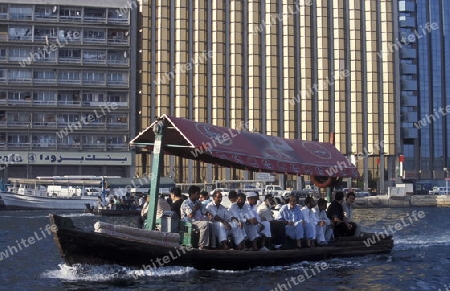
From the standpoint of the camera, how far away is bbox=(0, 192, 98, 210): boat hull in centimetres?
6100

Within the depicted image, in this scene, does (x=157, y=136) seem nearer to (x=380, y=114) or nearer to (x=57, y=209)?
(x=57, y=209)

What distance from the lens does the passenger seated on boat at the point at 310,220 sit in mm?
20547

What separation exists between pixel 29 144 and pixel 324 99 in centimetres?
3860

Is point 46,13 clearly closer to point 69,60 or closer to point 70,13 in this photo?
point 70,13

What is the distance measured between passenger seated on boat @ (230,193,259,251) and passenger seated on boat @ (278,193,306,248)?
5.22 ft

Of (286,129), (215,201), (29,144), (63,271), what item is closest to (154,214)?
(215,201)

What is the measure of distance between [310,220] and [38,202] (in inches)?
1776

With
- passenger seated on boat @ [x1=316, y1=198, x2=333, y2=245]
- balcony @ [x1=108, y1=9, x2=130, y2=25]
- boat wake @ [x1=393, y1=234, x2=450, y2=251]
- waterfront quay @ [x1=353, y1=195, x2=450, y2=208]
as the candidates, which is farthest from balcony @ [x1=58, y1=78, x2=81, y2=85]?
passenger seated on boat @ [x1=316, y1=198, x2=333, y2=245]

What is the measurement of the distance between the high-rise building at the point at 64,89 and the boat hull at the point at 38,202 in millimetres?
16361

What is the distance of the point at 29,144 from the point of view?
78.9 meters

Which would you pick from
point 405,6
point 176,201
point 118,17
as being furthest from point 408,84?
point 176,201

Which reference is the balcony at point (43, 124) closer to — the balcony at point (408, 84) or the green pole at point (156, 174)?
the balcony at point (408, 84)

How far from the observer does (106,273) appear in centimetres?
1719

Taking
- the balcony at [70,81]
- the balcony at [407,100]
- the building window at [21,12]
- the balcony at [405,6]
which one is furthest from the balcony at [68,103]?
the balcony at [405,6]
